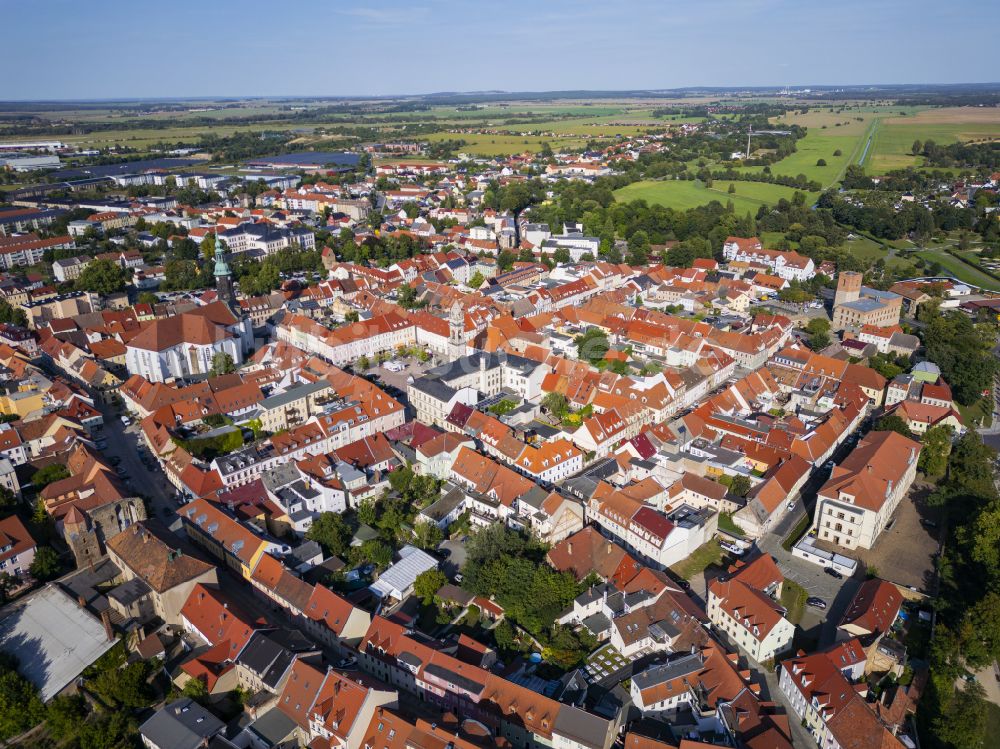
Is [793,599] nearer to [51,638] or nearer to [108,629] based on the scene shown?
[108,629]

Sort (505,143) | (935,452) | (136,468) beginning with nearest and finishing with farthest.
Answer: (935,452)
(136,468)
(505,143)

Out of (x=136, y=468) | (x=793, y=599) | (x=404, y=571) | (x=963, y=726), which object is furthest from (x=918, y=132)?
(x=136, y=468)

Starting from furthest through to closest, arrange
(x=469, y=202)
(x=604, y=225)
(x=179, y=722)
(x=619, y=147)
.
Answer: (x=619, y=147), (x=469, y=202), (x=604, y=225), (x=179, y=722)

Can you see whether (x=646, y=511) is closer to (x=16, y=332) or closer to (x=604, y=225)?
(x=16, y=332)

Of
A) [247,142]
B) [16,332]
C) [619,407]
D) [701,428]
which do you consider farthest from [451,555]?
[247,142]

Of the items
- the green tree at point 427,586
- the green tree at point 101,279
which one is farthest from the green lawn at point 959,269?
the green tree at point 101,279

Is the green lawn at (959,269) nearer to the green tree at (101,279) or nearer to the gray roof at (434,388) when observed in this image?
the gray roof at (434,388)

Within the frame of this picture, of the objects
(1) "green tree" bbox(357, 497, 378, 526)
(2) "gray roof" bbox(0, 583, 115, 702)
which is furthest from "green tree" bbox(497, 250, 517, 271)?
(2) "gray roof" bbox(0, 583, 115, 702)
